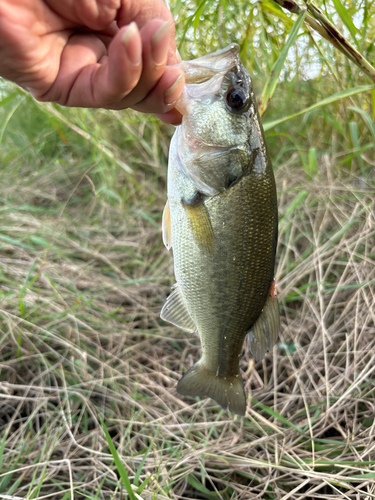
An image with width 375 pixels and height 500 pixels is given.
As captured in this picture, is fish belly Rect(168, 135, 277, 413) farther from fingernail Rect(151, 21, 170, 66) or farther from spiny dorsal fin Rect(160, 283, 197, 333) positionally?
fingernail Rect(151, 21, 170, 66)

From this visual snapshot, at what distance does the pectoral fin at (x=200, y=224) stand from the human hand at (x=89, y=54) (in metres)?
0.34

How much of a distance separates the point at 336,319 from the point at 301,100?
1950 millimetres

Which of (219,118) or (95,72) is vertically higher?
(95,72)

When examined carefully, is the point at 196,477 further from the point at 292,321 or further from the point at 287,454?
the point at 292,321

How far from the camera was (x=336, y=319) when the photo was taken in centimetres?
217

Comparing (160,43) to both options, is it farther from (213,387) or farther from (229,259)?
(213,387)

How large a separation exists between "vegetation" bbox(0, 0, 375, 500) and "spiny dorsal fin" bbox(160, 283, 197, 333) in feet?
1.65

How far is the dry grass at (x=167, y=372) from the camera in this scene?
1.62 metres

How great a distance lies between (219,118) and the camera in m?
1.26

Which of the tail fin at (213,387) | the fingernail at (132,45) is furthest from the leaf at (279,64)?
the tail fin at (213,387)

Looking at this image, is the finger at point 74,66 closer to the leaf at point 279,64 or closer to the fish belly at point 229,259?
the fish belly at point 229,259

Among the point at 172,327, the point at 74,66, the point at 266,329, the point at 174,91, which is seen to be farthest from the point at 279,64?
the point at 172,327

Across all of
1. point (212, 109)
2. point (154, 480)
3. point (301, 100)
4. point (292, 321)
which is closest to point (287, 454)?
point (154, 480)

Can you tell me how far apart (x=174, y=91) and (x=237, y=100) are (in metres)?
0.28
